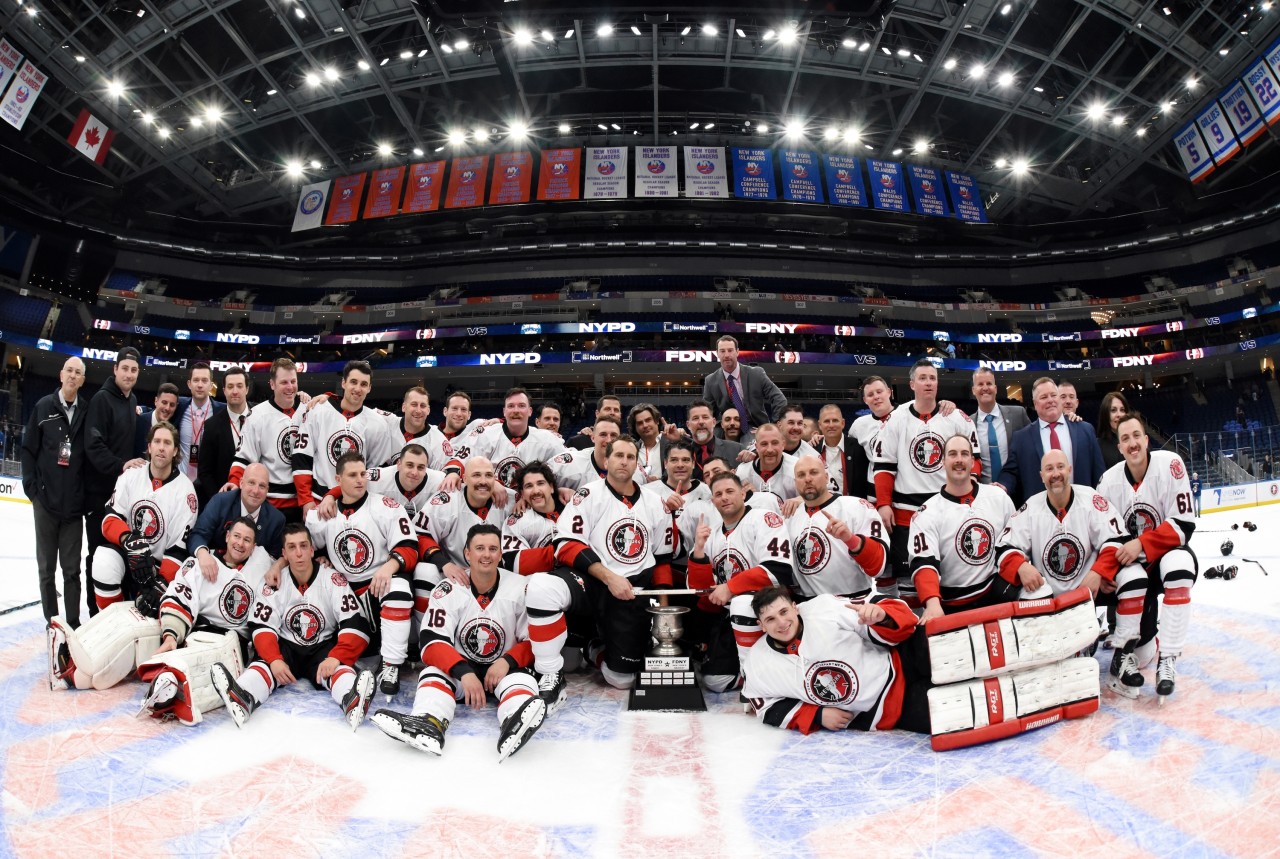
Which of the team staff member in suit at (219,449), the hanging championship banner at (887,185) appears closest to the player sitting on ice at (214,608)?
the team staff member in suit at (219,449)

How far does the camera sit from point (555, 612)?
4160 mm

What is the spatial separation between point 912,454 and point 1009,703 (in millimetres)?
2244

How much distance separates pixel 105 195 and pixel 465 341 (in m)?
15.5

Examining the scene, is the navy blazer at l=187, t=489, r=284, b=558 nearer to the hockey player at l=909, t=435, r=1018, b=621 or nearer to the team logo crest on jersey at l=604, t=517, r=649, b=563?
the team logo crest on jersey at l=604, t=517, r=649, b=563

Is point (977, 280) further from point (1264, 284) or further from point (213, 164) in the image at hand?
point (213, 164)

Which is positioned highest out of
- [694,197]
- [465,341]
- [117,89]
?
[117,89]

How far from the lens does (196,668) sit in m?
3.89

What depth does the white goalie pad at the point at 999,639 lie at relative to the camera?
3.42m

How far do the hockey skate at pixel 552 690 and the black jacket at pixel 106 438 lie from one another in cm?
387

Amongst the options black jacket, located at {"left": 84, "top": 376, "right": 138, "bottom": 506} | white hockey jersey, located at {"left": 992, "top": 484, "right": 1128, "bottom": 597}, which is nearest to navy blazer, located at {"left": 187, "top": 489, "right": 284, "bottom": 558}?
black jacket, located at {"left": 84, "top": 376, "right": 138, "bottom": 506}

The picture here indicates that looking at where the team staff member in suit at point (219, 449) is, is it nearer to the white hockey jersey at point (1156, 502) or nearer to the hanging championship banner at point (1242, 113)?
the white hockey jersey at point (1156, 502)

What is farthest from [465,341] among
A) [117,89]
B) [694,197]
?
[117,89]

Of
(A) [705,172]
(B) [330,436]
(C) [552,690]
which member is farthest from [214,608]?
(A) [705,172]

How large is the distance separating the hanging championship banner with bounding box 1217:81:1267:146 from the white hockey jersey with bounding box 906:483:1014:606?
24159 mm
